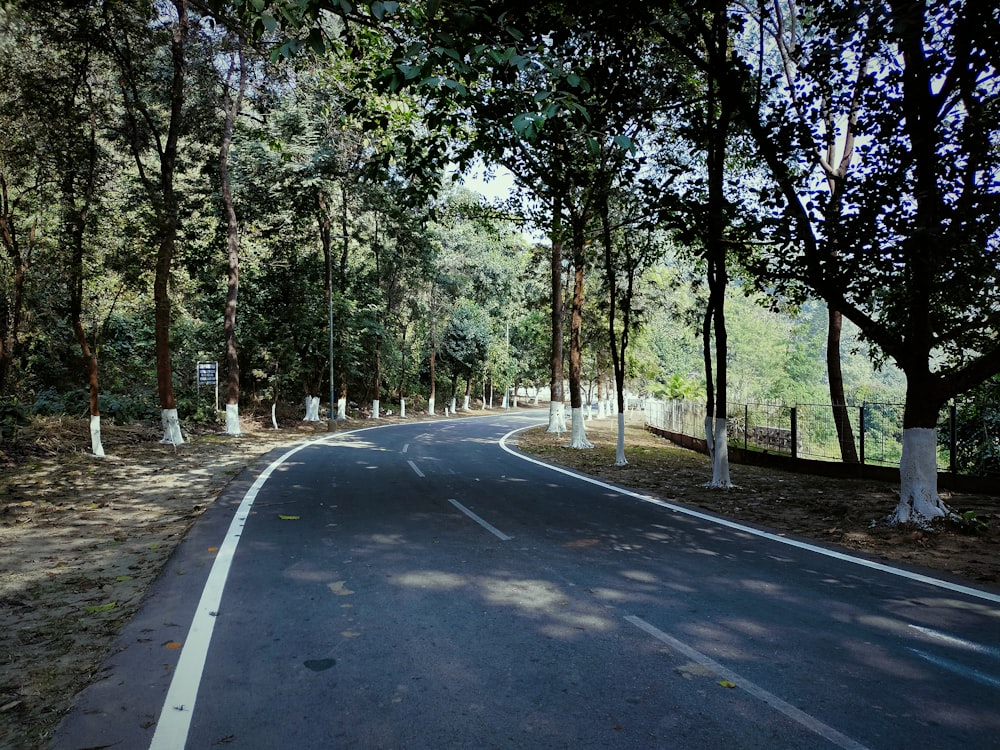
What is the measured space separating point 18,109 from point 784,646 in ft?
58.7

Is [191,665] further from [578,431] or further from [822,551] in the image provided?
[578,431]

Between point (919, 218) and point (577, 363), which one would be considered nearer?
point (919, 218)

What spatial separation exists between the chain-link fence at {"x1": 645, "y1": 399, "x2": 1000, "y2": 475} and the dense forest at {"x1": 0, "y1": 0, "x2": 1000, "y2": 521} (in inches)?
11.0

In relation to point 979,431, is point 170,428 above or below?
below

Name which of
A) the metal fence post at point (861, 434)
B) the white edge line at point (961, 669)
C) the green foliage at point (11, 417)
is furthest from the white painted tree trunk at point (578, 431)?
the white edge line at point (961, 669)

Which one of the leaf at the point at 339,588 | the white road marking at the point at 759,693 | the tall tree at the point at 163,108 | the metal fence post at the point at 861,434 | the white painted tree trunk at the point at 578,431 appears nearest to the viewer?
the white road marking at the point at 759,693

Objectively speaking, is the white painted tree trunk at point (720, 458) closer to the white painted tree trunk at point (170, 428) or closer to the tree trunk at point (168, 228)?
the tree trunk at point (168, 228)

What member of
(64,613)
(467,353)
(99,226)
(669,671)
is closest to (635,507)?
(669,671)

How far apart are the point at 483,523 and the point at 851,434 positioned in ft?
31.5

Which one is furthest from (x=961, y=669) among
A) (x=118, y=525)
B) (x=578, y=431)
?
(x=578, y=431)

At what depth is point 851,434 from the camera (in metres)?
13.4

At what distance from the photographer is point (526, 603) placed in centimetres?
485

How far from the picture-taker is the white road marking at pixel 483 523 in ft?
23.1

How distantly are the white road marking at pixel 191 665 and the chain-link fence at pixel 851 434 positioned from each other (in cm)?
1013
